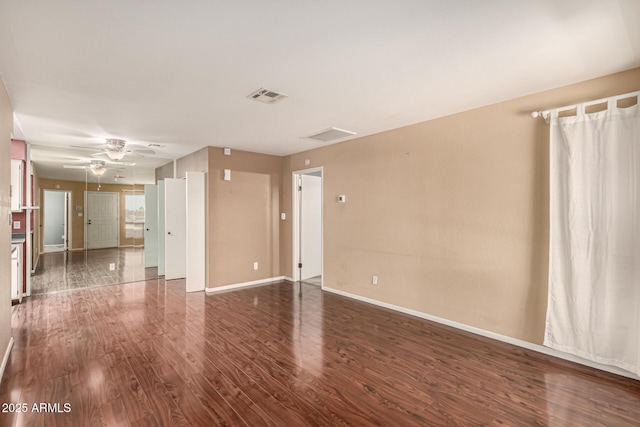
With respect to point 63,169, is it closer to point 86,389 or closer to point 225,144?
point 225,144

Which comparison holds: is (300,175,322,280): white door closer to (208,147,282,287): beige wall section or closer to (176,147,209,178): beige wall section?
(208,147,282,287): beige wall section

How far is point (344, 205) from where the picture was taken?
5.09 m

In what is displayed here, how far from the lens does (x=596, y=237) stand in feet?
8.67

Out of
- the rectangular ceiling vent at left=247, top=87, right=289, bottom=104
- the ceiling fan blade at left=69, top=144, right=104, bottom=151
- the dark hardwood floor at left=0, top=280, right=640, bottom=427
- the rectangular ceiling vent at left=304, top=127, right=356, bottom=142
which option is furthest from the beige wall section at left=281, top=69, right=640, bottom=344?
the ceiling fan blade at left=69, top=144, right=104, bottom=151

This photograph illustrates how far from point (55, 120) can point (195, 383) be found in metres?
3.73

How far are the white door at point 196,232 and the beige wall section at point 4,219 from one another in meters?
2.49

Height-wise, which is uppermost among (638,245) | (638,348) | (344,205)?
(344,205)

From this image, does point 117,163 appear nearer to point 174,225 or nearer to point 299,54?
point 174,225

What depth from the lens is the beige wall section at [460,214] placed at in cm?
304

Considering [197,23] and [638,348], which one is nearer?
[197,23]

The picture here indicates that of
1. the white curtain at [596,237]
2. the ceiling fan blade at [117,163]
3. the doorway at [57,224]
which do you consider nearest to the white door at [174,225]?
the ceiling fan blade at [117,163]

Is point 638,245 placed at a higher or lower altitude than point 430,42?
lower

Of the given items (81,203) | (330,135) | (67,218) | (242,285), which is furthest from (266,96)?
(67,218)

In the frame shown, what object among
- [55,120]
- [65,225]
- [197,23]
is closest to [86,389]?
[197,23]
